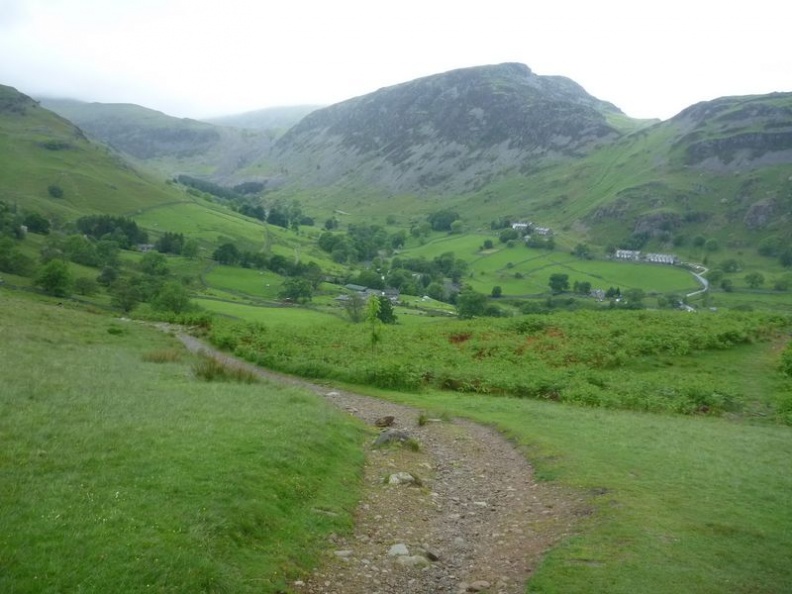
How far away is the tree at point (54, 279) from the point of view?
86.2 meters

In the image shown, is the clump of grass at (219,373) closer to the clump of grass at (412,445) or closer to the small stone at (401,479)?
the clump of grass at (412,445)

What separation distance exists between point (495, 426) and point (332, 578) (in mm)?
17686

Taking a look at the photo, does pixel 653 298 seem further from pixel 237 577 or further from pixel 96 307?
pixel 237 577

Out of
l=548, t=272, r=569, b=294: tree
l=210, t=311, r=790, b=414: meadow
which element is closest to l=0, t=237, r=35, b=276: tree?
l=210, t=311, r=790, b=414: meadow

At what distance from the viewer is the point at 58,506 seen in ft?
40.2

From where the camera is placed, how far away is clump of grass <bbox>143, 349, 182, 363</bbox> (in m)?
39.0

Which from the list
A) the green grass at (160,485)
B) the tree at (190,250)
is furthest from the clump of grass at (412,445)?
the tree at (190,250)

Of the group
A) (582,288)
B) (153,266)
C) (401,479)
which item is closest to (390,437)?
(401,479)

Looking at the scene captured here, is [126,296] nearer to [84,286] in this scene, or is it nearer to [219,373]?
[84,286]

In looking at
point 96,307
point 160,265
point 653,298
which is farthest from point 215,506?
point 653,298

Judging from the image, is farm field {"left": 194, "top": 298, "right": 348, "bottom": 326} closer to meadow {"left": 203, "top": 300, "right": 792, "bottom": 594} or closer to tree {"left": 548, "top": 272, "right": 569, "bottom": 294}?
meadow {"left": 203, "top": 300, "right": 792, "bottom": 594}

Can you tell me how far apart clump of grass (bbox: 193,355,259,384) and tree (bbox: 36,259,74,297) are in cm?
6298

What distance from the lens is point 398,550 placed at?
587 inches

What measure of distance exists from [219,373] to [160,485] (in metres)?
20.9
